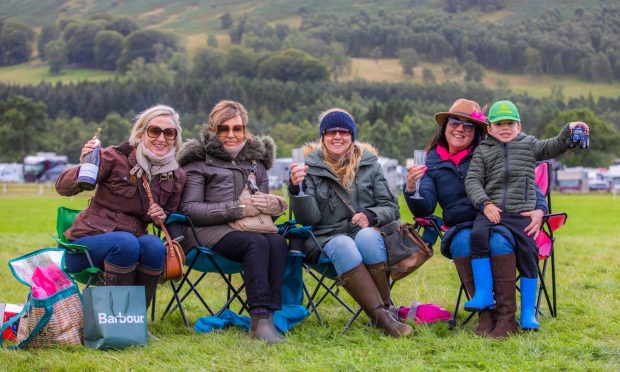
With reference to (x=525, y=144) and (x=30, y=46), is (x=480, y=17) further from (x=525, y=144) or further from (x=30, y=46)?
(x=525, y=144)

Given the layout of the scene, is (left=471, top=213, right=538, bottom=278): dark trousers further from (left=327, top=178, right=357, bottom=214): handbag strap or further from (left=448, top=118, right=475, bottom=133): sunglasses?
(left=327, top=178, right=357, bottom=214): handbag strap

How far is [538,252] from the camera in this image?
4691 mm

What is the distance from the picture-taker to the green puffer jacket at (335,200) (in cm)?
479

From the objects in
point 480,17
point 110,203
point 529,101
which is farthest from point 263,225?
→ point 480,17

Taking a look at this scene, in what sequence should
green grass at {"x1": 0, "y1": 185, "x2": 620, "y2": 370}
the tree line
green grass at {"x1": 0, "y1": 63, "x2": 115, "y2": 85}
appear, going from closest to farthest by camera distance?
green grass at {"x1": 0, "y1": 185, "x2": 620, "y2": 370}
the tree line
green grass at {"x1": 0, "y1": 63, "x2": 115, "y2": 85}

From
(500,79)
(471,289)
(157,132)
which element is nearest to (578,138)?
(471,289)

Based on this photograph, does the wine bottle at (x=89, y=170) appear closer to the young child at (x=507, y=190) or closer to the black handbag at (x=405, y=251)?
the black handbag at (x=405, y=251)

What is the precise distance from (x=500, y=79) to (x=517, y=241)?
14223 centimetres

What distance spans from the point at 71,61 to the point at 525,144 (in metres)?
162

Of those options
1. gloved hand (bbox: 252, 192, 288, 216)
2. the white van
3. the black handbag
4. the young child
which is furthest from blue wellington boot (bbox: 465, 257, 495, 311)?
the white van

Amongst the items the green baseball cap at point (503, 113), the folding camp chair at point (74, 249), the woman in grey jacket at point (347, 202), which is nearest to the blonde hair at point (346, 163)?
the woman in grey jacket at point (347, 202)

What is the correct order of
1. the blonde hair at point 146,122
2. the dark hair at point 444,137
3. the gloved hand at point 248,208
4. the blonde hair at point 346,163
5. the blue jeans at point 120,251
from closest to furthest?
1. the blue jeans at point 120,251
2. the blonde hair at point 146,122
3. the gloved hand at point 248,208
4. the blonde hair at point 346,163
5. the dark hair at point 444,137

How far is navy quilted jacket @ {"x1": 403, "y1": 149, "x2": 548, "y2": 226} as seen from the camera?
4.80 metres

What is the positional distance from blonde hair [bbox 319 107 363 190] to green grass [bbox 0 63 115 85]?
13705 centimetres
